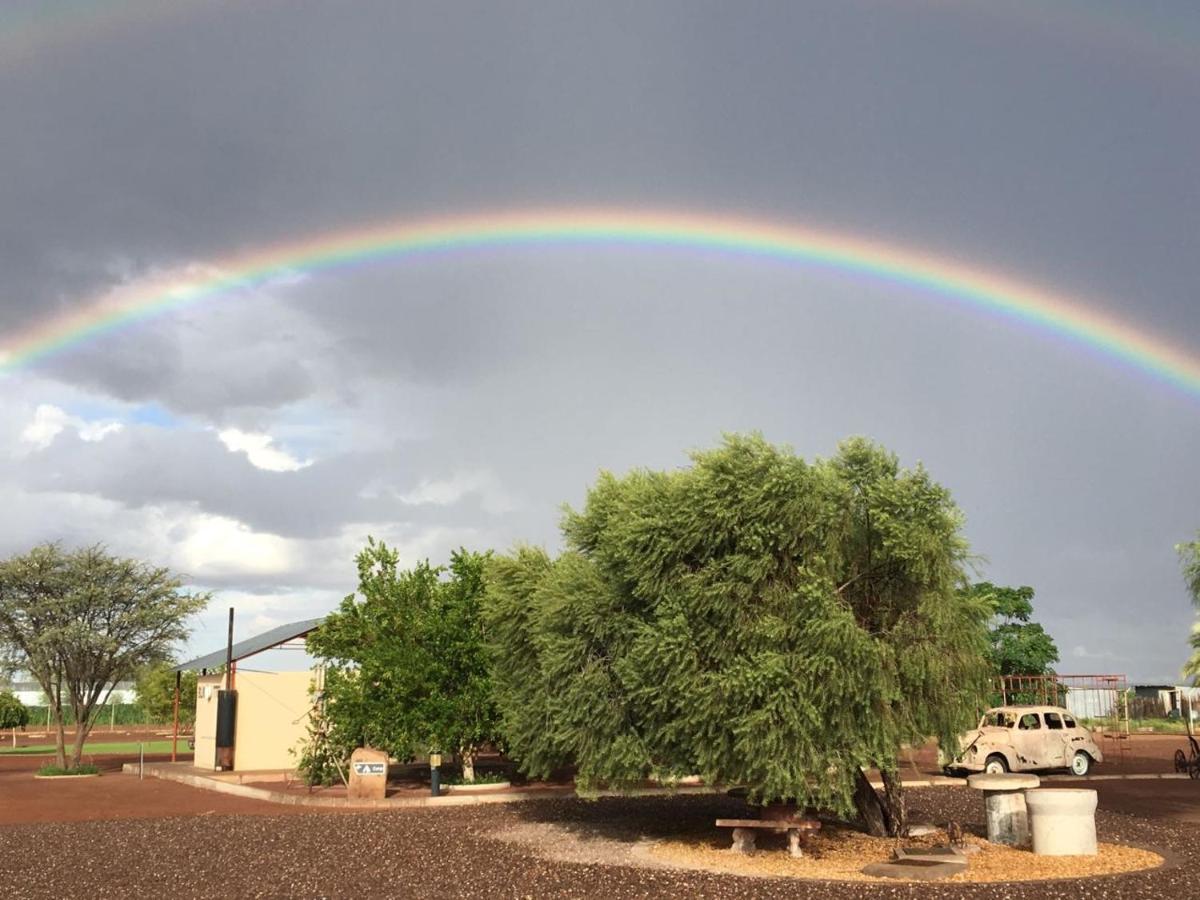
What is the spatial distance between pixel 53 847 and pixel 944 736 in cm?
1513

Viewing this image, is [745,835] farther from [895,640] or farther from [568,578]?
[568,578]

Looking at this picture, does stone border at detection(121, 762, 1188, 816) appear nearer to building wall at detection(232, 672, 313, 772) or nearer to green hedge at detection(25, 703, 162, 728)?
building wall at detection(232, 672, 313, 772)

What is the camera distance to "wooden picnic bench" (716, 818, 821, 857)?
16438 millimetres

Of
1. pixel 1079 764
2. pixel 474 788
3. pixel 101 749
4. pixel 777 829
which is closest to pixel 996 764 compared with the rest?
pixel 1079 764

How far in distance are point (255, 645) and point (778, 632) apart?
28.4 meters

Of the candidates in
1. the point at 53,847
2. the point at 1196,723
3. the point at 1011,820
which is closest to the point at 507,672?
the point at 53,847

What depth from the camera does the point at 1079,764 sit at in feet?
100

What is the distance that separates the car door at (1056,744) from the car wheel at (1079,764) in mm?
158

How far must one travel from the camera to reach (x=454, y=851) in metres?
17.3

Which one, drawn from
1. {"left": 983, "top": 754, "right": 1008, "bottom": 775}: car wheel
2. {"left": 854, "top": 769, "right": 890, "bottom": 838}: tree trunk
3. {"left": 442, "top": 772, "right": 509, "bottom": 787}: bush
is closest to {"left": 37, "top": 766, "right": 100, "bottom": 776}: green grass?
{"left": 442, "top": 772, "right": 509, "bottom": 787}: bush

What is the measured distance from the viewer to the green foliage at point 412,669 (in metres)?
27.1

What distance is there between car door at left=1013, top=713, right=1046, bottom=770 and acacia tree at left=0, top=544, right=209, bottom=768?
2892cm

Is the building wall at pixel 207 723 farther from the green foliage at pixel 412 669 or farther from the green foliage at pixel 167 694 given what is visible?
the green foliage at pixel 167 694

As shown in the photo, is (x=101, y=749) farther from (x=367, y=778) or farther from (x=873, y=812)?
(x=873, y=812)
